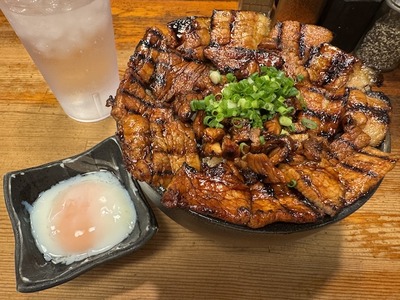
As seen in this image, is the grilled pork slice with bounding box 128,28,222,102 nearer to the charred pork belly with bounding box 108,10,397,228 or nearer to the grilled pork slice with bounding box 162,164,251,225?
the charred pork belly with bounding box 108,10,397,228

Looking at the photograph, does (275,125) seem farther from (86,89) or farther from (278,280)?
(86,89)

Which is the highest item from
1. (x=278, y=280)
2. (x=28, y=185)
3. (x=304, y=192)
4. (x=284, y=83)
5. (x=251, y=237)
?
(x=284, y=83)

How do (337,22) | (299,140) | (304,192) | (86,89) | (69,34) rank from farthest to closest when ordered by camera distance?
1. (337,22)
2. (86,89)
3. (69,34)
4. (299,140)
5. (304,192)

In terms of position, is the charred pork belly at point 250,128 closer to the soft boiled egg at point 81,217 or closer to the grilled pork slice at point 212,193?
the grilled pork slice at point 212,193

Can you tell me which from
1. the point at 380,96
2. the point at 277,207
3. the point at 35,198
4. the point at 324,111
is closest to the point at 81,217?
the point at 35,198

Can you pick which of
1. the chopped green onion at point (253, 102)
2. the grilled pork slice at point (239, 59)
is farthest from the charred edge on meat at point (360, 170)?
the grilled pork slice at point (239, 59)

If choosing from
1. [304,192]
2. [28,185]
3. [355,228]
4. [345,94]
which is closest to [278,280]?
[355,228]
